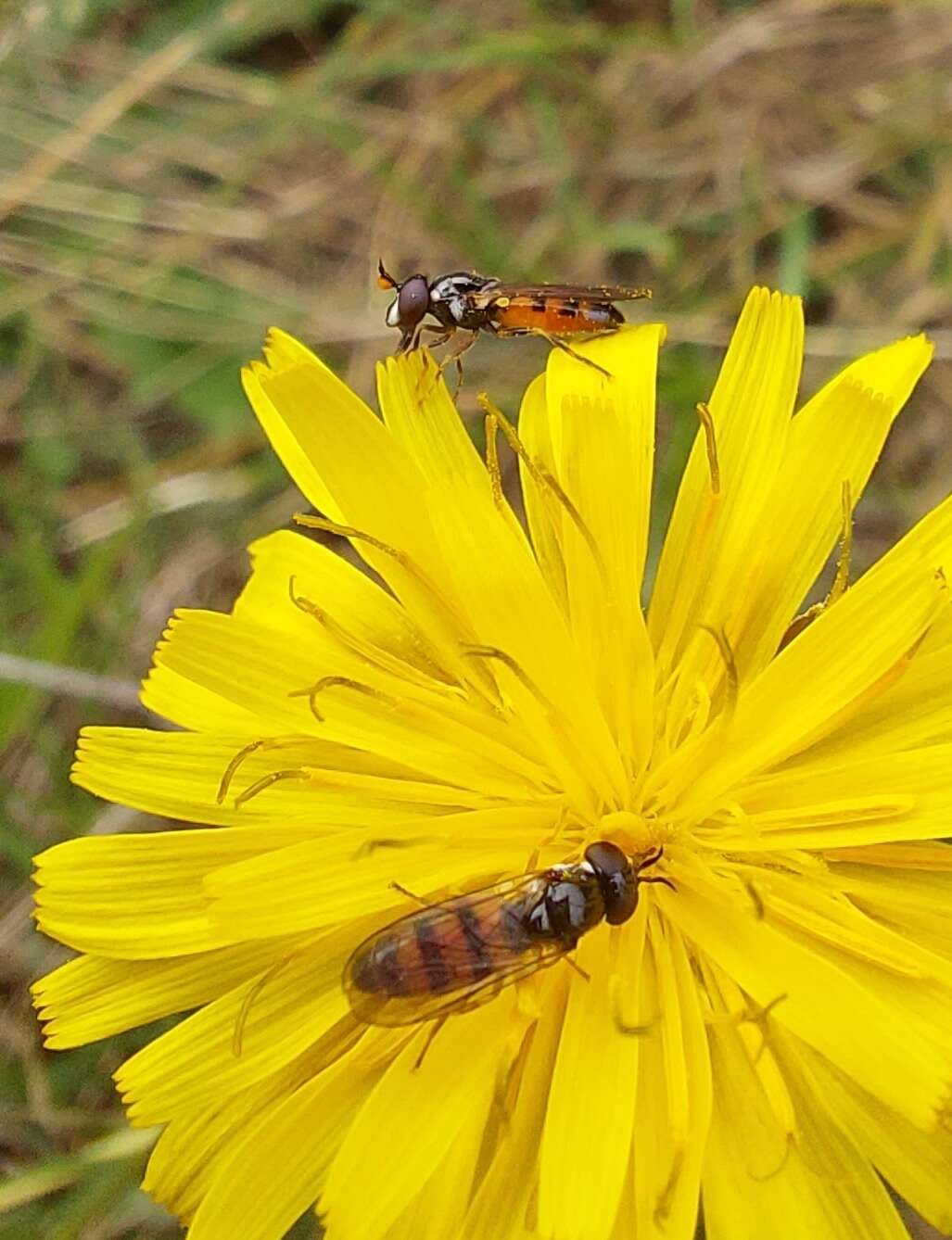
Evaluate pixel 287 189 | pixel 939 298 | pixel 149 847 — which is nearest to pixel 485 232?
pixel 287 189

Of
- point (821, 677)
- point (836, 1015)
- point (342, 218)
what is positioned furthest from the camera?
point (342, 218)

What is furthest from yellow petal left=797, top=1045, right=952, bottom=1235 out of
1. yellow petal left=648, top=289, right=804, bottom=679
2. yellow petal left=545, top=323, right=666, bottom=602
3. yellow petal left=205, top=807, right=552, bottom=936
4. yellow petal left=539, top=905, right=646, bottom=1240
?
yellow petal left=545, top=323, right=666, bottom=602

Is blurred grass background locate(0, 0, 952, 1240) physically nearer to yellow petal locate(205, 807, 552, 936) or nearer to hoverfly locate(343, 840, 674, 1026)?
yellow petal locate(205, 807, 552, 936)

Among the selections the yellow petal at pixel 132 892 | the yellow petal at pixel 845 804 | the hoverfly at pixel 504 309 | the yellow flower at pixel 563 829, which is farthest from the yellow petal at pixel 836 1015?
the hoverfly at pixel 504 309

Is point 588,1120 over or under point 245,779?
under

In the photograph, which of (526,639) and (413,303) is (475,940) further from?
(413,303)

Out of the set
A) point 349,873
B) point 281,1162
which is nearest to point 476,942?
point 349,873
